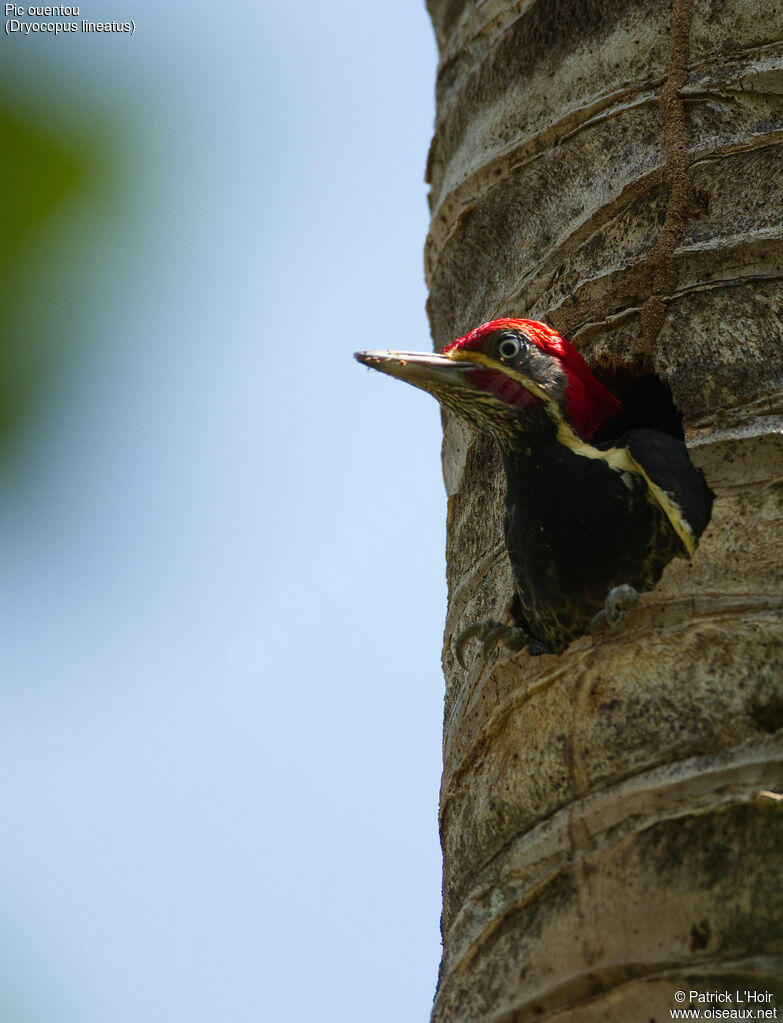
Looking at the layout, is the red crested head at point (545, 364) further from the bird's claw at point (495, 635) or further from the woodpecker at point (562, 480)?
the bird's claw at point (495, 635)

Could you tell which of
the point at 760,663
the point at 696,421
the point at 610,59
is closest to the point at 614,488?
the point at 696,421

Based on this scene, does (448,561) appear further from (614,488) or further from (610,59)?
(610,59)

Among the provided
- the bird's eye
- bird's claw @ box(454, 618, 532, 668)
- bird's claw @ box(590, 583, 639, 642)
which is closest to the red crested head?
the bird's eye

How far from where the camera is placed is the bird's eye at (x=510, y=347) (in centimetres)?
320

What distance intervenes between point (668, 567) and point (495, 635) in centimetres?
42

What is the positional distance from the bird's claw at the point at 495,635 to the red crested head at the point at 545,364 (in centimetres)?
55

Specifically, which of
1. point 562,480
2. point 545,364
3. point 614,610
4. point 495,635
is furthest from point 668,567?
point 545,364

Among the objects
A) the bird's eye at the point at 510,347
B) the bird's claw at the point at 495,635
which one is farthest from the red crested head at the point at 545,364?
the bird's claw at the point at 495,635

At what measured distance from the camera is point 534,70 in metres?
3.70

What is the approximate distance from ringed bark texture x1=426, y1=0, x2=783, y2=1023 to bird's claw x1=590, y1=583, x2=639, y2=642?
0.11ft

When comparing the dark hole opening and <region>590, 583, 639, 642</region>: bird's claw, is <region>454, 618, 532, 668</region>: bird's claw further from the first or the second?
the dark hole opening

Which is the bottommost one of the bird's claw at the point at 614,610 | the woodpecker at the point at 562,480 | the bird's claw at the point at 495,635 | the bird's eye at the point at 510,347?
the bird's claw at the point at 614,610

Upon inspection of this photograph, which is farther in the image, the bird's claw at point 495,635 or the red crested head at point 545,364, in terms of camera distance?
the red crested head at point 545,364

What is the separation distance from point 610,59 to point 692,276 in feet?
2.63
